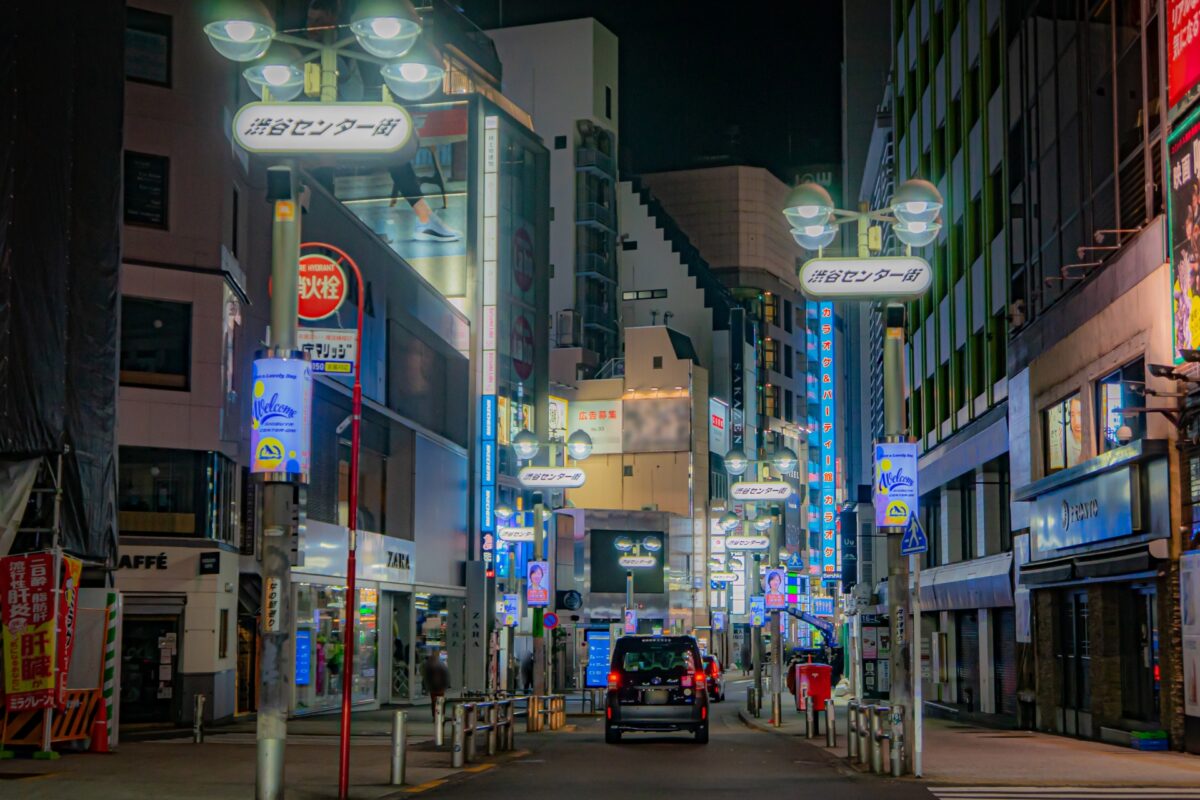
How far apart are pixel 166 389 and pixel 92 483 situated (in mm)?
6587

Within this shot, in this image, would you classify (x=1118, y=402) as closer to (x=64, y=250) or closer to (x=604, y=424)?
(x=64, y=250)

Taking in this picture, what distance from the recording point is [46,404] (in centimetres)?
2477

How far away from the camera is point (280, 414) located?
15664 mm

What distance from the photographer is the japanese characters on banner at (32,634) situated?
22469 mm

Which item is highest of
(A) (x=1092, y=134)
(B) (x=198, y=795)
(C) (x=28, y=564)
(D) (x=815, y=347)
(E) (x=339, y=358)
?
(D) (x=815, y=347)

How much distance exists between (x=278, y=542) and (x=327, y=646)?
85.5 feet

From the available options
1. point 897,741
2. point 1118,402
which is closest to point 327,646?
point 1118,402

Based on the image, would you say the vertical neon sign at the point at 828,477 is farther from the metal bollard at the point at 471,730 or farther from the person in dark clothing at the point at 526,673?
the metal bollard at the point at 471,730

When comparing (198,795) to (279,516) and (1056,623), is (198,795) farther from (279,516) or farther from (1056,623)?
(1056,623)

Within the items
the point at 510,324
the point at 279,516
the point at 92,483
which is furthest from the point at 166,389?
the point at 510,324

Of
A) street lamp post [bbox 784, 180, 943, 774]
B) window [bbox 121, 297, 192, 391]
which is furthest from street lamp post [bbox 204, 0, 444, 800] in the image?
window [bbox 121, 297, 192, 391]

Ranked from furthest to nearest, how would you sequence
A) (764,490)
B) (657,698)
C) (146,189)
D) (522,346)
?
(522,346) < (764,490) < (146,189) < (657,698)

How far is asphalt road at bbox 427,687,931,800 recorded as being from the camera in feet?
61.1

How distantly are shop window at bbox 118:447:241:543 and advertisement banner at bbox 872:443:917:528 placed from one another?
54.7 ft
